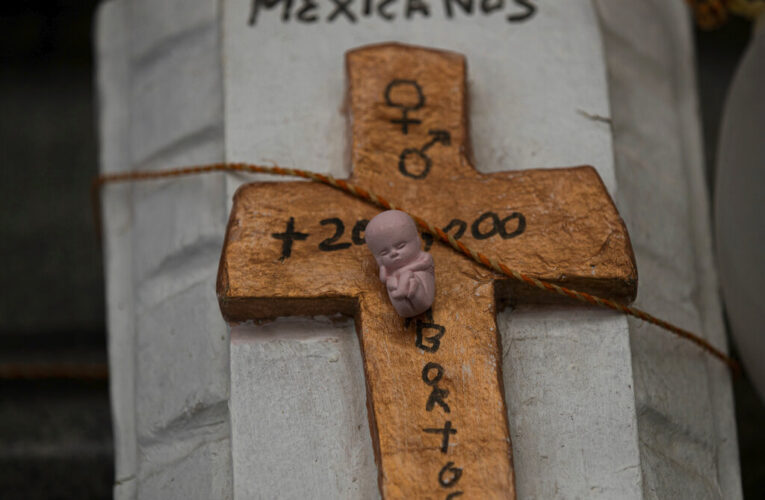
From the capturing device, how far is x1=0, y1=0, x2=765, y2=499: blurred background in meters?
1.13

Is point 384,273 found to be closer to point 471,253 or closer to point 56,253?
point 471,253

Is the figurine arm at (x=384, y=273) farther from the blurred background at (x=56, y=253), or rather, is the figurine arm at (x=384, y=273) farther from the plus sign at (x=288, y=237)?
the blurred background at (x=56, y=253)

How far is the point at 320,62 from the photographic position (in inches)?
38.2

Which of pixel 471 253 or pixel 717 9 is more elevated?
pixel 717 9

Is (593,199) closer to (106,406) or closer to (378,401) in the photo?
(378,401)

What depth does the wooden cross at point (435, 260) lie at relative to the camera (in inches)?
29.2

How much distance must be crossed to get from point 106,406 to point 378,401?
51cm

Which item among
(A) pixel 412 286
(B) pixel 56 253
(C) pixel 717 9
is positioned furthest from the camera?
(B) pixel 56 253

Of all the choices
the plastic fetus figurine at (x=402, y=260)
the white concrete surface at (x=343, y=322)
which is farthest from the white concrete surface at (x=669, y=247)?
the plastic fetus figurine at (x=402, y=260)

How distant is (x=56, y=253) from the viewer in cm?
126

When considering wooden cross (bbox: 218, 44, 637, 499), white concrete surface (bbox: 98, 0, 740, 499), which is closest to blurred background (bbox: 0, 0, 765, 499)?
white concrete surface (bbox: 98, 0, 740, 499)

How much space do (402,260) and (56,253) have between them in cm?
63

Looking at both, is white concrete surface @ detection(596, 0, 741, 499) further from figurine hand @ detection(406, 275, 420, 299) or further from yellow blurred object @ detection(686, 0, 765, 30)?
figurine hand @ detection(406, 275, 420, 299)

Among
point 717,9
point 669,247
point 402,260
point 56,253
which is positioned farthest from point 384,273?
point 56,253
